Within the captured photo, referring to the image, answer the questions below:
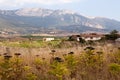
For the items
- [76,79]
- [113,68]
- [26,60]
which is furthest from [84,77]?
[26,60]

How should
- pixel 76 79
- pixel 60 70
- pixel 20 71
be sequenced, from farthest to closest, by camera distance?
1. pixel 20 71
2. pixel 76 79
3. pixel 60 70

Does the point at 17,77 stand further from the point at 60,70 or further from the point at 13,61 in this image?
the point at 60,70

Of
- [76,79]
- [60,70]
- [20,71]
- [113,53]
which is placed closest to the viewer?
[60,70]

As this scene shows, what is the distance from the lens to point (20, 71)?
8.72 m

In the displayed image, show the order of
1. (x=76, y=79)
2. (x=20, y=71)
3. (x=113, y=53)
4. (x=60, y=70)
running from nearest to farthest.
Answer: (x=60, y=70), (x=76, y=79), (x=20, y=71), (x=113, y=53)

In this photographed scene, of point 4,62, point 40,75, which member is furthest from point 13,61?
point 40,75

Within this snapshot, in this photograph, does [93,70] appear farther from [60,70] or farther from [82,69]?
[60,70]

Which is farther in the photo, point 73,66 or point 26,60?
point 26,60

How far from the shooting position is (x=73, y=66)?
28.6ft

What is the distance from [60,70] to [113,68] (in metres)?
1.29

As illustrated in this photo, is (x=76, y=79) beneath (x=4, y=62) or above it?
beneath

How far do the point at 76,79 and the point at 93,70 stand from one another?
0.98m

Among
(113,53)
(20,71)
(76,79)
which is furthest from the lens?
(113,53)

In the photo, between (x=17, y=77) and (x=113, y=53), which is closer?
(x=17, y=77)
